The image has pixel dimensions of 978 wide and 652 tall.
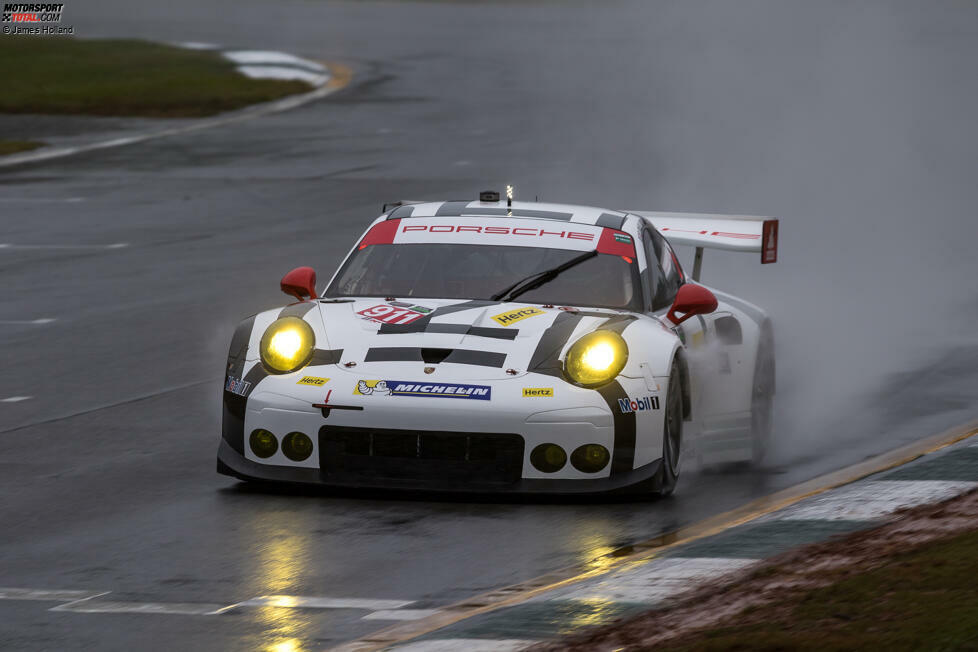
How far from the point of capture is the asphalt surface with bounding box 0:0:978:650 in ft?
22.6

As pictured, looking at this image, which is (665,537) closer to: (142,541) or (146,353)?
(142,541)

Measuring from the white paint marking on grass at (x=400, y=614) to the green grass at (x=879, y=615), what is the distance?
104cm

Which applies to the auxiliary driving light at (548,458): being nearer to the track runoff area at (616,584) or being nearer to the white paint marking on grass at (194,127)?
the track runoff area at (616,584)

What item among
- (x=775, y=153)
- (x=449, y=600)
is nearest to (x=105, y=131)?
(x=775, y=153)

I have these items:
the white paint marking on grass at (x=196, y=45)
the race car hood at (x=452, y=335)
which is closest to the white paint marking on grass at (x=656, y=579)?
the race car hood at (x=452, y=335)

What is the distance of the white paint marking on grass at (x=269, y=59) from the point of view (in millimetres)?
38469

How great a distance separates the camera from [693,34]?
49.4 metres

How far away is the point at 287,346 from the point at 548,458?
1206mm

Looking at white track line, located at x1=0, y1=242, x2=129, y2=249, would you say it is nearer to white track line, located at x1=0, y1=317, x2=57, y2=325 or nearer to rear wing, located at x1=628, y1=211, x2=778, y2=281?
white track line, located at x1=0, y1=317, x2=57, y2=325

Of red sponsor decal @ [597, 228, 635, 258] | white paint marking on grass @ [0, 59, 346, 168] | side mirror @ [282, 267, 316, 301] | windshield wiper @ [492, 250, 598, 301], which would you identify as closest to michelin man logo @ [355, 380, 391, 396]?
windshield wiper @ [492, 250, 598, 301]

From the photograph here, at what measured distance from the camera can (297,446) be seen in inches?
306

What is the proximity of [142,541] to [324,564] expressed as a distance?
842 mm

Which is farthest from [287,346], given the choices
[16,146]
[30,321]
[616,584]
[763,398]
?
[16,146]
